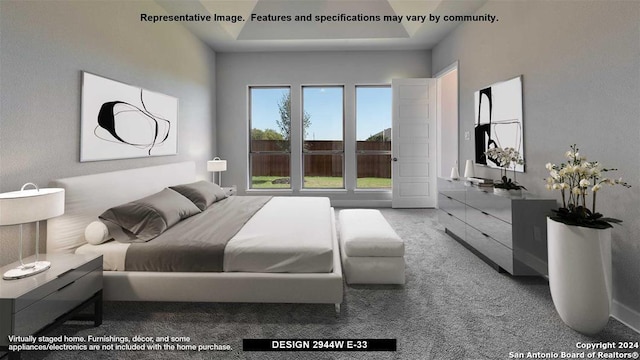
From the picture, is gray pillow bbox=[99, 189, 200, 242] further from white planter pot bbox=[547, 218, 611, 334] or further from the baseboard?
the baseboard

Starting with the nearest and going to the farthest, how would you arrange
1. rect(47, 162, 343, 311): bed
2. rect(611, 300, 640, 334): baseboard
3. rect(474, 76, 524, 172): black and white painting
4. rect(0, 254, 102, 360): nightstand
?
rect(0, 254, 102, 360): nightstand < rect(611, 300, 640, 334): baseboard < rect(47, 162, 343, 311): bed < rect(474, 76, 524, 172): black and white painting

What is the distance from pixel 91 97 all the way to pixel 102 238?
1304 mm

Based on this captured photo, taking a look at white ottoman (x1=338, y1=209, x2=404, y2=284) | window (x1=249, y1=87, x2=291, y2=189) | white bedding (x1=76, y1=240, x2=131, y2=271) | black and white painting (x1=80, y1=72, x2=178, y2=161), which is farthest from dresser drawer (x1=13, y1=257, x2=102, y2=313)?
window (x1=249, y1=87, x2=291, y2=189)

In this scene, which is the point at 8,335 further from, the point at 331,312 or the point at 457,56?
the point at 457,56

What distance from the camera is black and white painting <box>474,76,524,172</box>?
9.96 ft

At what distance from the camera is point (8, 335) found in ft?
4.60

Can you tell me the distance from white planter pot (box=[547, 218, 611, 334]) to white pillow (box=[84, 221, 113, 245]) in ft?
10.4

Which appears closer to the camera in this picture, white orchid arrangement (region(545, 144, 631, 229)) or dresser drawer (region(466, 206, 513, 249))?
white orchid arrangement (region(545, 144, 631, 229))

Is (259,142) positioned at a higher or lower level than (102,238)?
higher

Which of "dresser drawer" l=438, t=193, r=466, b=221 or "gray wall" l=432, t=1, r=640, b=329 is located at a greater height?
"gray wall" l=432, t=1, r=640, b=329

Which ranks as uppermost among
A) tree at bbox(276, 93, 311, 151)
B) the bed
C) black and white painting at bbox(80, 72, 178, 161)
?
tree at bbox(276, 93, 311, 151)

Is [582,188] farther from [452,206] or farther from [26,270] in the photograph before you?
[26,270]

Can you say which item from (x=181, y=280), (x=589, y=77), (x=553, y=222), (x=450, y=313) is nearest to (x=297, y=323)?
(x=181, y=280)

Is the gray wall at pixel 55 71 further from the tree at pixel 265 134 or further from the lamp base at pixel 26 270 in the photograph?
the tree at pixel 265 134
